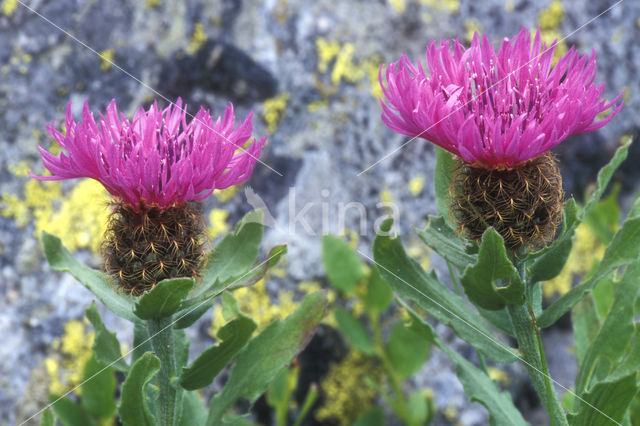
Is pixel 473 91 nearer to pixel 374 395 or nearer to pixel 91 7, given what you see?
pixel 374 395

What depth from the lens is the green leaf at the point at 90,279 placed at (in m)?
1.74

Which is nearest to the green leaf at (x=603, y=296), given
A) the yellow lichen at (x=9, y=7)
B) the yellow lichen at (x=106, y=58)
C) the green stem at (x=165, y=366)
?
the green stem at (x=165, y=366)

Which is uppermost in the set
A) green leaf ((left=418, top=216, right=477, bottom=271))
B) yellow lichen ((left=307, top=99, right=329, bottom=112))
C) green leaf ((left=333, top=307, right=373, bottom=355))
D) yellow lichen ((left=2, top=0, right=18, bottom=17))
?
yellow lichen ((left=2, top=0, right=18, bottom=17))

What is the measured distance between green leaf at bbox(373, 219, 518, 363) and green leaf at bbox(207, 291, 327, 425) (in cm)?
20

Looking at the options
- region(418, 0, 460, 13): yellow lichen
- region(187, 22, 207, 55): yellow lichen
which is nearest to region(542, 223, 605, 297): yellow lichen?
region(418, 0, 460, 13): yellow lichen

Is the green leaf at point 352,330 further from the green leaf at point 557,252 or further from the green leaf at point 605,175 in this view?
the green leaf at point 605,175

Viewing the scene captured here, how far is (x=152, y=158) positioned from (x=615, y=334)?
132 centimetres

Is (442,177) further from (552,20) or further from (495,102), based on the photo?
(552,20)

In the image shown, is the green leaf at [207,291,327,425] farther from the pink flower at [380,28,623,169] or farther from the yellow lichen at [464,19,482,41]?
the yellow lichen at [464,19,482,41]

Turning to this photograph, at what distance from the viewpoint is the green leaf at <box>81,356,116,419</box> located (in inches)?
83.7

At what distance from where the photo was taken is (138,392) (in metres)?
1.57

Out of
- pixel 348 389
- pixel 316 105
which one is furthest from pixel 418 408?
pixel 316 105

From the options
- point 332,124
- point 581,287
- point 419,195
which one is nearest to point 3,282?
point 332,124

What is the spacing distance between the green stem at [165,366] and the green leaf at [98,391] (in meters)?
0.43
